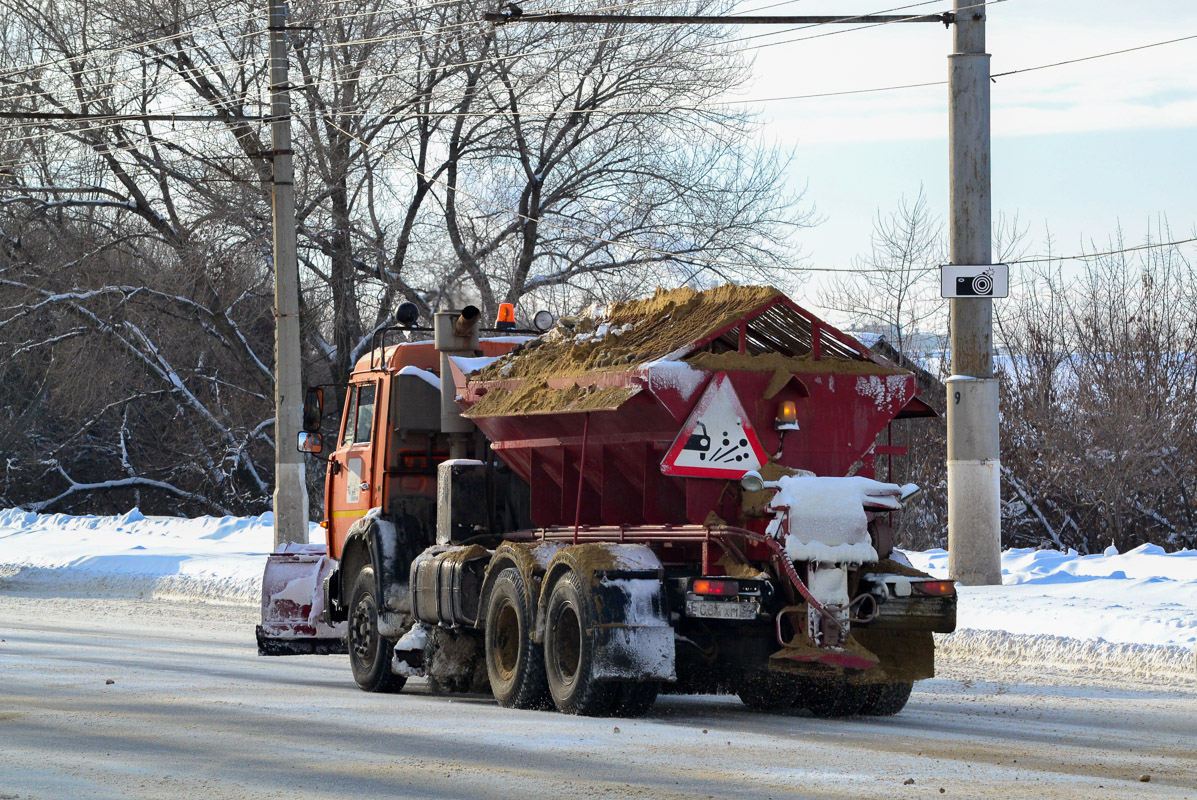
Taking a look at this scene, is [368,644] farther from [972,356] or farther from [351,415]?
[972,356]

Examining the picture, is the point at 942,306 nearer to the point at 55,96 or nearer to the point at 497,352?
the point at 55,96

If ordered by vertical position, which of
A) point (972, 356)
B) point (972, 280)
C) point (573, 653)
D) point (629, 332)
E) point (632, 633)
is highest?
point (972, 280)

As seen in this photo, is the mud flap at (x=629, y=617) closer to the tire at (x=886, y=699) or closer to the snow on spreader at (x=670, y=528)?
the snow on spreader at (x=670, y=528)

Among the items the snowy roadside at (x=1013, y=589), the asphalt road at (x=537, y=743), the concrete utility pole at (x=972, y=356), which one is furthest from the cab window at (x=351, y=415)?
the concrete utility pole at (x=972, y=356)

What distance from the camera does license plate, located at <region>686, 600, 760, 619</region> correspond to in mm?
9211

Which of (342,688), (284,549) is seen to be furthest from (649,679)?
(284,549)

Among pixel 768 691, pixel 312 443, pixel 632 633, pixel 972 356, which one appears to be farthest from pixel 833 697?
pixel 972 356

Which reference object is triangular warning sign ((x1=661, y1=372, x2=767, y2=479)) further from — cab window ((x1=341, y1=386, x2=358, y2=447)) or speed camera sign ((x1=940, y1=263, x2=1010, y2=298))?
speed camera sign ((x1=940, y1=263, x2=1010, y2=298))

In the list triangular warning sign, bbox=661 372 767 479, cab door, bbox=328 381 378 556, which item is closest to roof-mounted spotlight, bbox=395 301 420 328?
cab door, bbox=328 381 378 556

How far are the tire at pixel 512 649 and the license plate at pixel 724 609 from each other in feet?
4.37

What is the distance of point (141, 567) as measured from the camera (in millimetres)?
24172

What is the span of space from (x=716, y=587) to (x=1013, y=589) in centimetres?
677

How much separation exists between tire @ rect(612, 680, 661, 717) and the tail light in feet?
2.41

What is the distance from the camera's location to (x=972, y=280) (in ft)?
50.0
